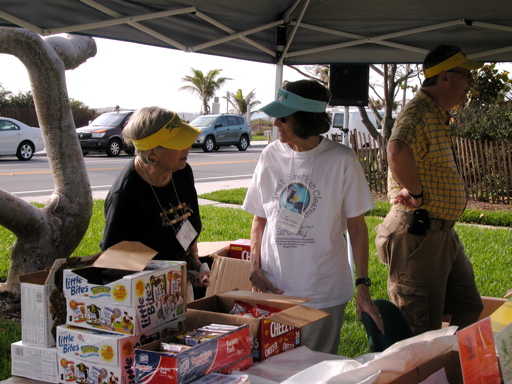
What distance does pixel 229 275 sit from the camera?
4.01 metres

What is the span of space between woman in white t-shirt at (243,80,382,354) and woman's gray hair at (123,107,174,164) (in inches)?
19.1

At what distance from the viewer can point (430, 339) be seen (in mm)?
1693

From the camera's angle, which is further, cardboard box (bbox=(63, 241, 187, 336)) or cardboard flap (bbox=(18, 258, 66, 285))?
cardboard flap (bbox=(18, 258, 66, 285))

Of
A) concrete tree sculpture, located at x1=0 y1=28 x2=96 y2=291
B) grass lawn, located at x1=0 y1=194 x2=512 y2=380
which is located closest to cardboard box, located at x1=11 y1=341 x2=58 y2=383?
grass lawn, located at x1=0 y1=194 x2=512 y2=380

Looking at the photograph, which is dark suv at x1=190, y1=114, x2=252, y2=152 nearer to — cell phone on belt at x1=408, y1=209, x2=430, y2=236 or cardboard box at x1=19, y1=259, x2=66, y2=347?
cell phone on belt at x1=408, y1=209, x2=430, y2=236

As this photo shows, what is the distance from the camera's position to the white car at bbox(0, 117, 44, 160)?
18.1 m

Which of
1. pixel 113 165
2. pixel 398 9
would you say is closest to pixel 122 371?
pixel 398 9

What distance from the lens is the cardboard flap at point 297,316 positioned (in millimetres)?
1884

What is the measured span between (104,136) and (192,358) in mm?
20509

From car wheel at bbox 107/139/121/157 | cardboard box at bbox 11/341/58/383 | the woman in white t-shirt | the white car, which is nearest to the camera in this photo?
cardboard box at bbox 11/341/58/383

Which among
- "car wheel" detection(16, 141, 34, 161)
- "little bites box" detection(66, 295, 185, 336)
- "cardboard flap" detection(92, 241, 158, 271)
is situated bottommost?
"little bites box" detection(66, 295, 185, 336)

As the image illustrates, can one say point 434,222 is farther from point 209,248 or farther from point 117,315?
point 209,248

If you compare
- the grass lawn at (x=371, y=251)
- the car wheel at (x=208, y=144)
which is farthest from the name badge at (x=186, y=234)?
the car wheel at (x=208, y=144)

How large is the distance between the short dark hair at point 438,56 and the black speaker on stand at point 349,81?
183 centimetres
